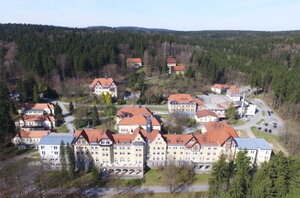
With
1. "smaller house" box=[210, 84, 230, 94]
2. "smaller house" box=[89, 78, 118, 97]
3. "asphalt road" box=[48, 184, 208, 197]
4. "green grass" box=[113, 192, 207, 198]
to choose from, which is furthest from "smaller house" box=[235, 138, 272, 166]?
"smaller house" box=[89, 78, 118, 97]

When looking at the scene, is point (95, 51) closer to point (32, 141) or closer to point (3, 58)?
point (3, 58)

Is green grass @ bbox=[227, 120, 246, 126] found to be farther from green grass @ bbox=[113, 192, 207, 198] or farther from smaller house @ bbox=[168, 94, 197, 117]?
green grass @ bbox=[113, 192, 207, 198]

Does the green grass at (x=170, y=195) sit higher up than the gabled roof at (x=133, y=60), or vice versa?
the gabled roof at (x=133, y=60)

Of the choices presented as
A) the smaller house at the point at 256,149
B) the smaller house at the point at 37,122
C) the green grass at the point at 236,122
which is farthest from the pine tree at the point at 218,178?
the smaller house at the point at 37,122

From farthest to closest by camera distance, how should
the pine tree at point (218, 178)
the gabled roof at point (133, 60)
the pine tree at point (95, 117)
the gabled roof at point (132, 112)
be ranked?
the gabled roof at point (133, 60)
the gabled roof at point (132, 112)
the pine tree at point (95, 117)
the pine tree at point (218, 178)

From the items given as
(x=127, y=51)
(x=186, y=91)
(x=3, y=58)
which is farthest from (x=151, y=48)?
(x=3, y=58)

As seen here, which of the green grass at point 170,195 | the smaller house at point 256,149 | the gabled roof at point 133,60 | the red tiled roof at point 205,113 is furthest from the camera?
the gabled roof at point 133,60

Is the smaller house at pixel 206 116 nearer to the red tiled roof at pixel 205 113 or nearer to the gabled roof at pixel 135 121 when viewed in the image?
the red tiled roof at pixel 205 113
